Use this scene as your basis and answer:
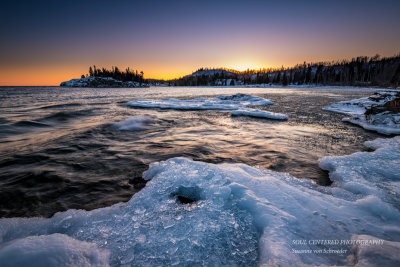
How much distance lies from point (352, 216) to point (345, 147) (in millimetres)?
3726

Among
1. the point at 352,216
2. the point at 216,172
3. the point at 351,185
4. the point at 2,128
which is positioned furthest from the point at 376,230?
the point at 2,128

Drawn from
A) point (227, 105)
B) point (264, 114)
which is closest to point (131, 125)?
point (264, 114)

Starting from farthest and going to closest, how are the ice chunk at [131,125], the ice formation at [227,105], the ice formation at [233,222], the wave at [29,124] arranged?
the ice formation at [227,105] → the wave at [29,124] → the ice chunk at [131,125] → the ice formation at [233,222]

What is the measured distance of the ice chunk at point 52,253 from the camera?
4.66ft

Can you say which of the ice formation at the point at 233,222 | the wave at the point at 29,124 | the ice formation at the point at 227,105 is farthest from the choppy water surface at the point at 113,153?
the ice formation at the point at 227,105

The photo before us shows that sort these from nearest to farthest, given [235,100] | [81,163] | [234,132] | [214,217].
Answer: [214,217], [81,163], [234,132], [235,100]

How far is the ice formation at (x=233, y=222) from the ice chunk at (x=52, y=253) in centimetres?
3

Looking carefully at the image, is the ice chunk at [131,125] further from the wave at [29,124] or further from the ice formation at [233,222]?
the ice formation at [233,222]

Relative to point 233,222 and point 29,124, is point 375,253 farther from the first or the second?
point 29,124

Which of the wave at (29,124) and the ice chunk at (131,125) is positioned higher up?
the wave at (29,124)

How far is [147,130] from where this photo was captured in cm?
731

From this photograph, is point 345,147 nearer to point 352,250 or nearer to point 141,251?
point 352,250

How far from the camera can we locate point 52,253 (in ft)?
4.99

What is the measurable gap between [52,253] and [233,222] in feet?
6.33
